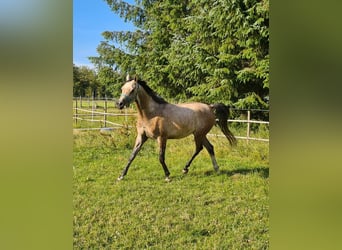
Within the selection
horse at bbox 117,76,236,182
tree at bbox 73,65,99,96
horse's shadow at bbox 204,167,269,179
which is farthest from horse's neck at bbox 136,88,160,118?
horse's shadow at bbox 204,167,269,179

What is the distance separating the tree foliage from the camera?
63.5 inches

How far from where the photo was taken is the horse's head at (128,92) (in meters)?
1.79

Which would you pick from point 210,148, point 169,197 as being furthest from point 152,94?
point 169,197

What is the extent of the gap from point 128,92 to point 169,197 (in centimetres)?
61

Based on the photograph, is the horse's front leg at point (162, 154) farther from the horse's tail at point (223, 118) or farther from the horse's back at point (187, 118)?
the horse's tail at point (223, 118)

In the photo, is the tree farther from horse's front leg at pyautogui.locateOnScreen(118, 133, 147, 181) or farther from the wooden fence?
horse's front leg at pyautogui.locateOnScreen(118, 133, 147, 181)

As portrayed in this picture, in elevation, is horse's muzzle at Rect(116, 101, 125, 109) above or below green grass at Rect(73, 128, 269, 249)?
above

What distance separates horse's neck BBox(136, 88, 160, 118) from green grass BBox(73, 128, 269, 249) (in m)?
0.13

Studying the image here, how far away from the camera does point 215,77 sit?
1.73 m

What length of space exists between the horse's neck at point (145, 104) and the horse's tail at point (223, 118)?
0.32m

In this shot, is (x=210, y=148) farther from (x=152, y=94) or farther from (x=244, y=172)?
(x=152, y=94)
